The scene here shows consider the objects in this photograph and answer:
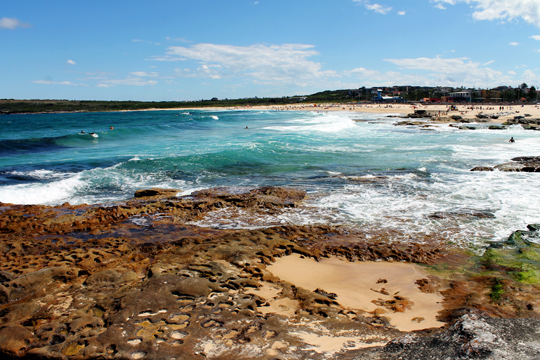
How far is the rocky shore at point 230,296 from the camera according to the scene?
3.52 m

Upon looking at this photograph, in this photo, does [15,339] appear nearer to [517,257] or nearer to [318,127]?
[517,257]

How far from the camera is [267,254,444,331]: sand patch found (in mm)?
4629

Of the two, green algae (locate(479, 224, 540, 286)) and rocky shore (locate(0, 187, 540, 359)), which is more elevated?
rocky shore (locate(0, 187, 540, 359))

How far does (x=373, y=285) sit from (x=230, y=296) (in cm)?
261

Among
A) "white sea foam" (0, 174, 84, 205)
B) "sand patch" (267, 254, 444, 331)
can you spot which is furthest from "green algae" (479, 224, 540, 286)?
"white sea foam" (0, 174, 84, 205)

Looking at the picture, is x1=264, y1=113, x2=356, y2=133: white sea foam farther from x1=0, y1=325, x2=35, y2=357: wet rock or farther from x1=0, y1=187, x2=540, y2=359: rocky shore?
x1=0, y1=325, x2=35, y2=357: wet rock

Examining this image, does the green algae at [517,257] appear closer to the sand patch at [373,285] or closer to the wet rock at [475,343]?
the sand patch at [373,285]

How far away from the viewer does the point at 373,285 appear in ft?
18.3

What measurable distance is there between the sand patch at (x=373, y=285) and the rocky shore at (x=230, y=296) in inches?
2.4

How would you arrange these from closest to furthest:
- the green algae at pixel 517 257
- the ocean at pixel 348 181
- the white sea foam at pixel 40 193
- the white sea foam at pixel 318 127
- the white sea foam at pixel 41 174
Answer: the green algae at pixel 517 257 → the ocean at pixel 348 181 → the white sea foam at pixel 40 193 → the white sea foam at pixel 41 174 → the white sea foam at pixel 318 127

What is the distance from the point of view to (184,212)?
365 inches

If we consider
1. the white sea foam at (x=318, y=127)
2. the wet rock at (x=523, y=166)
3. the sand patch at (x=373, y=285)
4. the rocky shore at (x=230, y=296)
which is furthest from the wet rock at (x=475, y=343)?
the white sea foam at (x=318, y=127)

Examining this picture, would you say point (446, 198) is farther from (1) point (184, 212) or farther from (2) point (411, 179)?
(1) point (184, 212)

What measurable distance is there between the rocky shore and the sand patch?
6 centimetres
